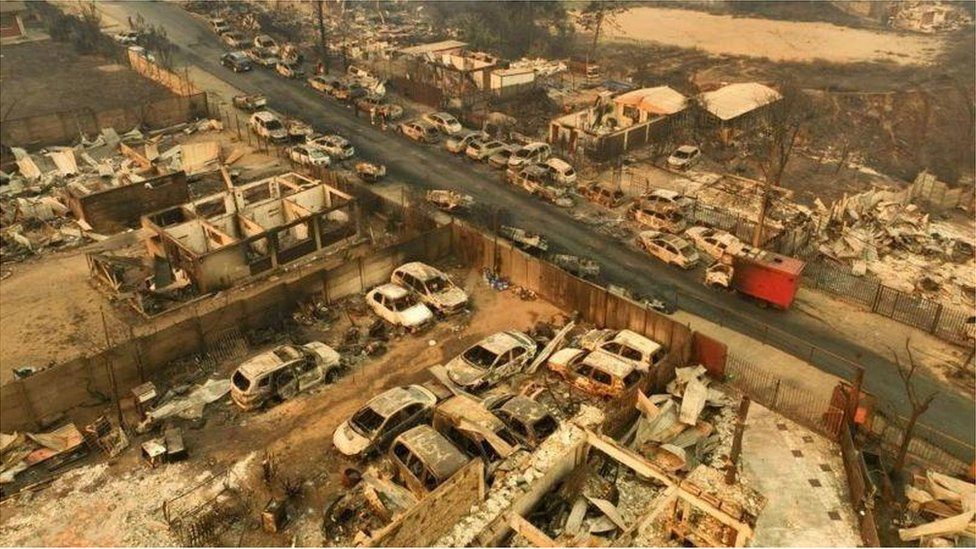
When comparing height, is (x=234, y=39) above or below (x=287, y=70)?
above

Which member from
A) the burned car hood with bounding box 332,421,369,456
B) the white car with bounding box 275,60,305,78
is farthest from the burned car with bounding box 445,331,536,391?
the white car with bounding box 275,60,305,78

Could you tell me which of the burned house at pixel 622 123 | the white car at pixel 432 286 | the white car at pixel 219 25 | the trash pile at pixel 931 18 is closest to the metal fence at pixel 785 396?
the white car at pixel 432 286

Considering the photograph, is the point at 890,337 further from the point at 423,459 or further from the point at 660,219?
the point at 423,459

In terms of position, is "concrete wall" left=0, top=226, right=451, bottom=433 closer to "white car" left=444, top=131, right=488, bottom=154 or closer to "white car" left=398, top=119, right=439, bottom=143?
"white car" left=444, top=131, right=488, bottom=154

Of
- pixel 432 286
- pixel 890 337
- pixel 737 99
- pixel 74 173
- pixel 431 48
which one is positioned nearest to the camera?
pixel 890 337

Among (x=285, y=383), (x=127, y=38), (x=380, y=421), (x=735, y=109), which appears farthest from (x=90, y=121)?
(x=735, y=109)

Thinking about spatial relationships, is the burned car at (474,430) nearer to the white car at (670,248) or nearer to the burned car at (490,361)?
the burned car at (490,361)
